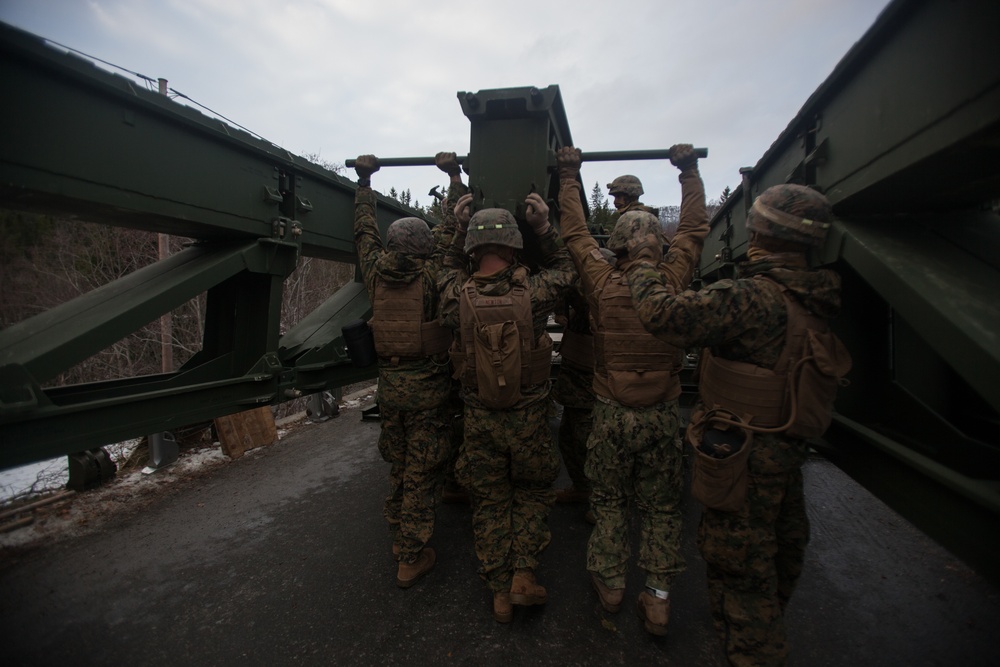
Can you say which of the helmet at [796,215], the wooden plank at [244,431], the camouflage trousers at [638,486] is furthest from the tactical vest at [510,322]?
the wooden plank at [244,431]

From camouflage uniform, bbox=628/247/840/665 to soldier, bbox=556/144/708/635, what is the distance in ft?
1.13

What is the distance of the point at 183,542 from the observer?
10.4ft

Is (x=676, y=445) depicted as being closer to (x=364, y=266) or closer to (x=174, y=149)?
(x=364, y=266)

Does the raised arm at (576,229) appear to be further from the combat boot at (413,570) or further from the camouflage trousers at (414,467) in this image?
the combat boot at (413,570)

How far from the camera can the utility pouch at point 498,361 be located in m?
2.39

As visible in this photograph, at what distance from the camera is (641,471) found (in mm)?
2422

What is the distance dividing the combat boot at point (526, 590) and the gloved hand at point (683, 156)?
8.46 ft

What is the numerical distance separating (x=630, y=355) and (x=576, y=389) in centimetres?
107

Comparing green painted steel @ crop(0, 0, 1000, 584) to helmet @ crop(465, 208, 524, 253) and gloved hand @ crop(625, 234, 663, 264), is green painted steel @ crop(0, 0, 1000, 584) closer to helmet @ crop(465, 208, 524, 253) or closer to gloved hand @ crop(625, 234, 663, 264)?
helmet @ crop(465, 208, 524, 253)

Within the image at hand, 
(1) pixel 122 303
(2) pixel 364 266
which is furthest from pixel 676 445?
(1) pixel 122 303

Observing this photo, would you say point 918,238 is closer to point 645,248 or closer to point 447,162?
point 645,248

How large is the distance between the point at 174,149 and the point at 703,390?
2910 mm

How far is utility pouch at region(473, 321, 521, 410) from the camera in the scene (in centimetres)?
239

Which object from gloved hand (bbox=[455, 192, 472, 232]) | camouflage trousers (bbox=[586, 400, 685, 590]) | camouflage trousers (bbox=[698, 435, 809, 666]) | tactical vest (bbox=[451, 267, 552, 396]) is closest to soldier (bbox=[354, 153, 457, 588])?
gloved hand (bbox=[455, 192, 472, 232])
